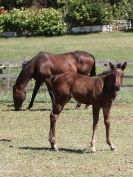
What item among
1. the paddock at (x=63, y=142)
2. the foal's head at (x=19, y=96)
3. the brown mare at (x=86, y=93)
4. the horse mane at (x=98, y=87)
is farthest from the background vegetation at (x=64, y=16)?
the horse mane at (x=98, y=87)

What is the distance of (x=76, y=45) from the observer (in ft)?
148

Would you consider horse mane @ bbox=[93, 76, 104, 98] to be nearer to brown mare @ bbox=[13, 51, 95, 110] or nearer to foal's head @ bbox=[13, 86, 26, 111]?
brown mare @ bbox=[13, 51, 95, 110]

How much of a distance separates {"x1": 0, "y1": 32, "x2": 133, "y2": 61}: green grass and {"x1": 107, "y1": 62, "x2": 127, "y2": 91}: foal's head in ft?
82.9

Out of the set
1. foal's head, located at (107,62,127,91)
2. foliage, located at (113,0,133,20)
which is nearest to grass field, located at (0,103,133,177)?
foal's head, located at (107,62,127,91)

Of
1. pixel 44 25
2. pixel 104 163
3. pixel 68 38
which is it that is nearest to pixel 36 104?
pixel 104 163

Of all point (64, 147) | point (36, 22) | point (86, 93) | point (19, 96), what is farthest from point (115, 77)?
point (36, 22)

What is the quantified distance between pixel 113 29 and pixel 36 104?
129 feet

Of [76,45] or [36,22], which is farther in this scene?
[36,22]

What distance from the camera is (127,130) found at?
13.3 meters

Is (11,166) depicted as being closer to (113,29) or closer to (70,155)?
(70,155)

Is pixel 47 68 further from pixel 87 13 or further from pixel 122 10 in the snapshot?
pixel 122 10

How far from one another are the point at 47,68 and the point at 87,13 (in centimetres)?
4238

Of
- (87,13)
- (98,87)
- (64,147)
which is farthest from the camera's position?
(87,13)

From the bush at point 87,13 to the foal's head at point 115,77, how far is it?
47.7 m
